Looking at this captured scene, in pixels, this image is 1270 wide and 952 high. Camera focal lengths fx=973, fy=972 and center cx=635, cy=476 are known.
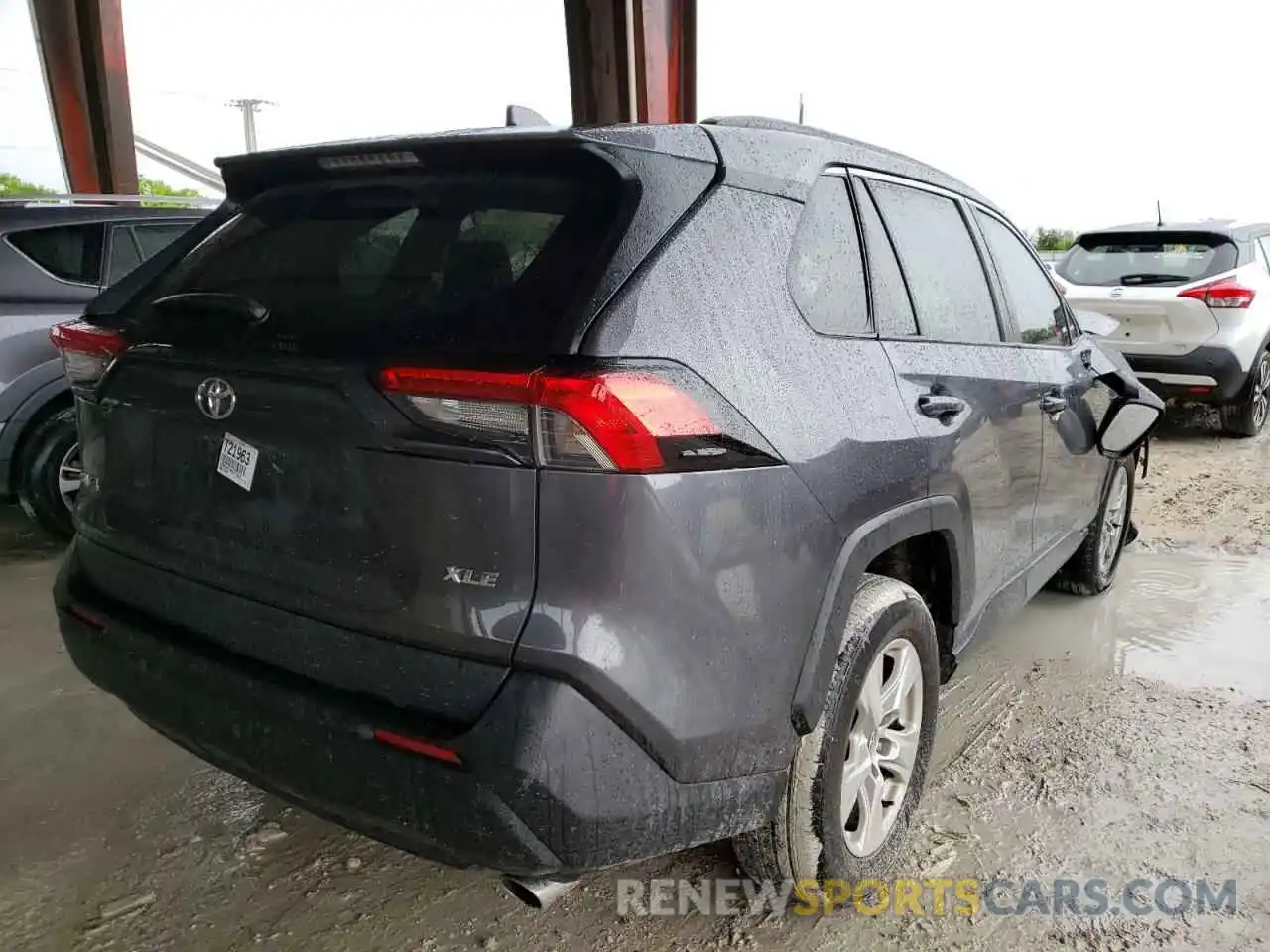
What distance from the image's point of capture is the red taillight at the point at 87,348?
2.07m

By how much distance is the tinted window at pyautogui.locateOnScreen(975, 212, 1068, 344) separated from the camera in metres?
3.15

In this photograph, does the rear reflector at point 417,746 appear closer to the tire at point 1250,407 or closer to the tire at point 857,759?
the tire at point 857,759

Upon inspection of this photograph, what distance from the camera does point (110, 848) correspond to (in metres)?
2.42

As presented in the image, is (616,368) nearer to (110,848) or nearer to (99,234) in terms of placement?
(110,848)

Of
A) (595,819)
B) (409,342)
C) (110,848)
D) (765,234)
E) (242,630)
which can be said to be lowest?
(110,848)

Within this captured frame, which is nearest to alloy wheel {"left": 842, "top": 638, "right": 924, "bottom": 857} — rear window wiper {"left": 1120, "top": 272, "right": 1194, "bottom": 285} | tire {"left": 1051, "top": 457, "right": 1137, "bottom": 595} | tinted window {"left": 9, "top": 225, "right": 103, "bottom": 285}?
tire {"left": 1051, "top": 457, "right": 1137, "bottom": 595}

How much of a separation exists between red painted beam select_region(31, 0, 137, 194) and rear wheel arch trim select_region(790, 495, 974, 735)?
13361mm

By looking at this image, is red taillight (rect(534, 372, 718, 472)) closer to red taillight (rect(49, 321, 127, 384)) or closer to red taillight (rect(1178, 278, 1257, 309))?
red taillight (rect(49, 321, 127, 384))

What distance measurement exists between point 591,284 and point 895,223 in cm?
122

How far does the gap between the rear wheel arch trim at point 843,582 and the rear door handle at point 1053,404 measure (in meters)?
0.95

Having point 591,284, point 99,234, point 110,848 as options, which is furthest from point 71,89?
point 591,284

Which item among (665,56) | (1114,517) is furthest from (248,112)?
(1114,517)

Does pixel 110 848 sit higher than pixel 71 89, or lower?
lower

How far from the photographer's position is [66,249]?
4797mm
